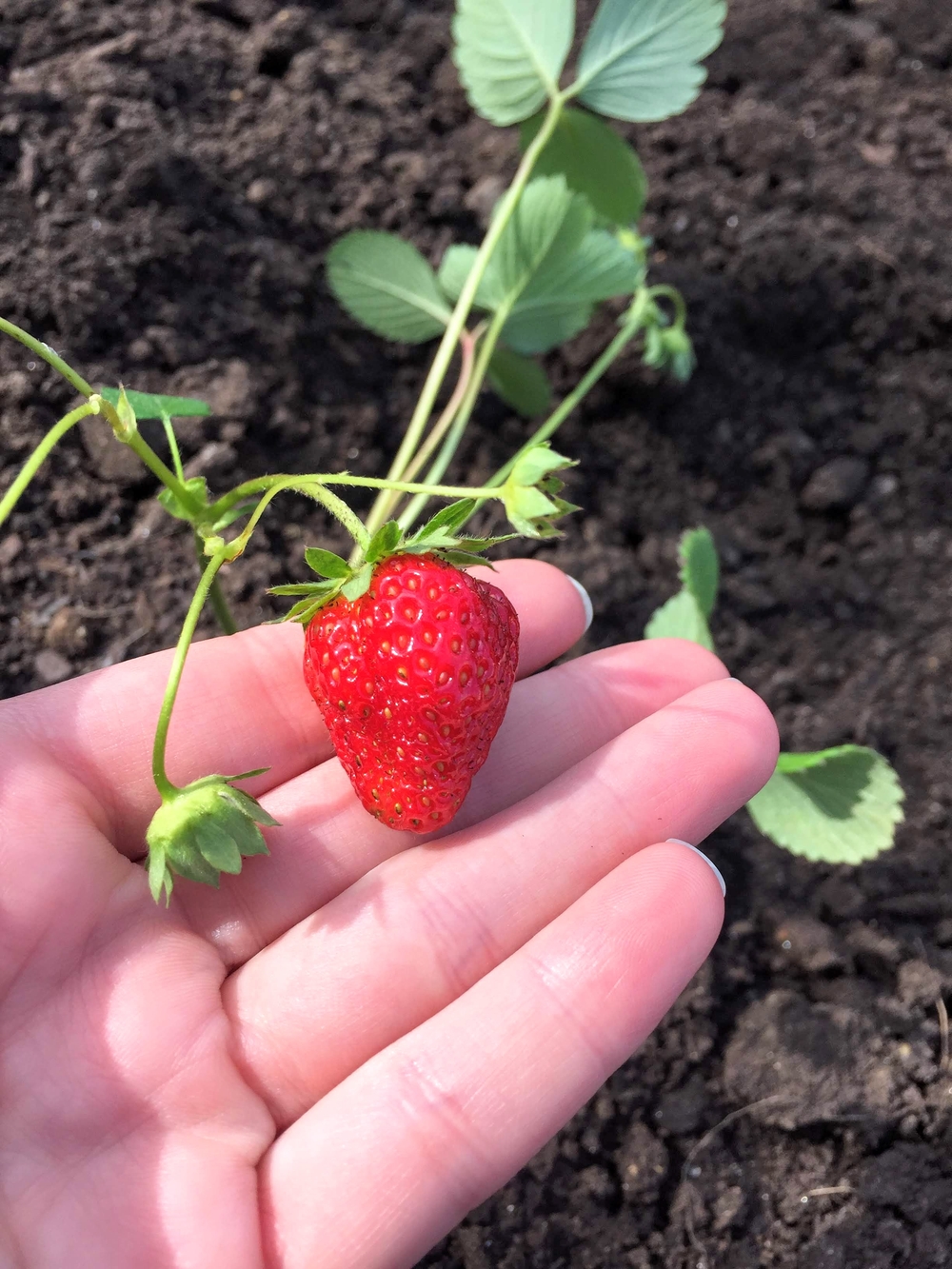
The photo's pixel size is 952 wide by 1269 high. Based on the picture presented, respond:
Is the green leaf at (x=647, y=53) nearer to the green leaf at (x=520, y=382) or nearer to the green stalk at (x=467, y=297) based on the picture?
the green stalk at (x=467, y=297)

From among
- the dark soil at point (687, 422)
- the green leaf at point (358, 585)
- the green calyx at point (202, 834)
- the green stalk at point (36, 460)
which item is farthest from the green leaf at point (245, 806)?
the dark soil at point (687, 422)

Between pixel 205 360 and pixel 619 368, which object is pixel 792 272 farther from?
pixel 205 360

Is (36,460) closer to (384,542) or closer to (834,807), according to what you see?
(384,542)

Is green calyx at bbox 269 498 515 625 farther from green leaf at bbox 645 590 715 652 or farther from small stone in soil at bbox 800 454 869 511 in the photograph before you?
small stone in soil at bbox 800 454 869 511

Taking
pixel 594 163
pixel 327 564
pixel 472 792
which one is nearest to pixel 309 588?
pixel 327 564

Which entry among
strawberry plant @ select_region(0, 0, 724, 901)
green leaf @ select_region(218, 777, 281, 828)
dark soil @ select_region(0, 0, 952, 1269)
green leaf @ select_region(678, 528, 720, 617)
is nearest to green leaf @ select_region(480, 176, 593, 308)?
strawberry plant @ select_region(0, 0, 724, 901)
